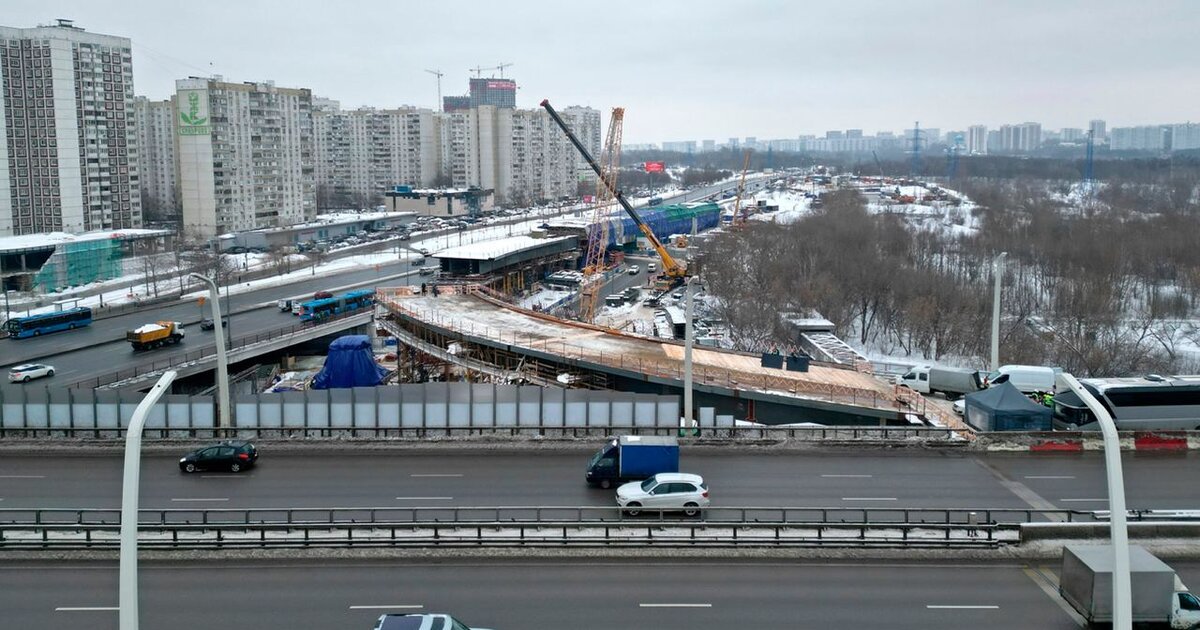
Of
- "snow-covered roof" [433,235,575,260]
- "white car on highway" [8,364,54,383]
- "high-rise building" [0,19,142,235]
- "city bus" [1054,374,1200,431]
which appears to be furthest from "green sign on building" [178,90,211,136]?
"city bus" [1054,374,1200,431]

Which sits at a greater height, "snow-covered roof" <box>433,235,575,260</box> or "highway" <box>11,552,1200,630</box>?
"snow-covered roof" <box>433,235,575,260</box>

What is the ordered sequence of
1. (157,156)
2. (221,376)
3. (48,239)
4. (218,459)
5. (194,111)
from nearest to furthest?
1. (218,459)
2. (221,376)
3. (48,239)
4. (194,111)
5. (157,156)

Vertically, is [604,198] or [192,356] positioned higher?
[604,198]

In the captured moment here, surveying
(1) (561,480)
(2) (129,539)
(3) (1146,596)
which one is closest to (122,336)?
(1) (561,480)

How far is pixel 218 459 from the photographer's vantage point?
62.2 ft

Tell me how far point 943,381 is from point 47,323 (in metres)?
38.9

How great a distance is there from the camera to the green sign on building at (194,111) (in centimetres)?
8125

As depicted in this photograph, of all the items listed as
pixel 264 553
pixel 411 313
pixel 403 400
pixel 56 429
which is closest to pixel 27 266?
pixel 411 313

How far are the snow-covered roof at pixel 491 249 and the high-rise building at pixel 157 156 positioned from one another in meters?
56.8

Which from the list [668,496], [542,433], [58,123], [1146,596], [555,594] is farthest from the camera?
[58,123]

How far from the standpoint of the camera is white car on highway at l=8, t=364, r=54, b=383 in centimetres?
3356

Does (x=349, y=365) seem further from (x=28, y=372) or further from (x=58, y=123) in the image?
(x=58, y=123)

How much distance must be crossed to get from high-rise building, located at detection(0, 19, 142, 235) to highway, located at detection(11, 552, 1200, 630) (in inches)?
2637

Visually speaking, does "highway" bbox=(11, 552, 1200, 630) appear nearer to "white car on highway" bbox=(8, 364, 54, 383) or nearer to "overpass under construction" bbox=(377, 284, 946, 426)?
"overpass under construction" bbox=(377, 284, 946, 426)
